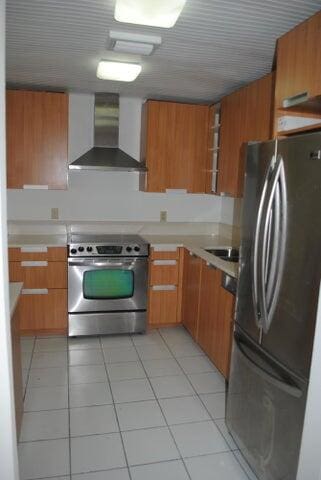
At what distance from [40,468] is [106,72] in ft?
8.50

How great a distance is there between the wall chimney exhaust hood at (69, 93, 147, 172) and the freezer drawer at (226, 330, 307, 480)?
2.08 metres

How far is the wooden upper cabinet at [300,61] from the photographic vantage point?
1735mm

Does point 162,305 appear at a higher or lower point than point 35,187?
lower

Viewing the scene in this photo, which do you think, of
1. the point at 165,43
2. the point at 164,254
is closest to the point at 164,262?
the point at 164,254

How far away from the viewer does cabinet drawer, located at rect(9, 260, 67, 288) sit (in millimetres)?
3334

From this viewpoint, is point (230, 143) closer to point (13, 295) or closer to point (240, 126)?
point (240, 126)

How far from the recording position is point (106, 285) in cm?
350

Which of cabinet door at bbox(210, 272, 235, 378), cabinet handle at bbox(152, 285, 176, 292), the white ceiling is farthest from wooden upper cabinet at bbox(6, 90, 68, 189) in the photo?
cabinet door at bbox(210, 272, 235, 378)

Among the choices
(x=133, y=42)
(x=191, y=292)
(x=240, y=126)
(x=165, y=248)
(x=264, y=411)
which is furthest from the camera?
(x=165, y=248)

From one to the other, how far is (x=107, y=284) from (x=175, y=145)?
5.02ft

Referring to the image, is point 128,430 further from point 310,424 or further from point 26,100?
point 26,100

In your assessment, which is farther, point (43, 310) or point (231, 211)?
point (231, 211)

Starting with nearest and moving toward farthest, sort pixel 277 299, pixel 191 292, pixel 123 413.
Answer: pixel 277 299 < pixel 123 413 < pixel 191 292

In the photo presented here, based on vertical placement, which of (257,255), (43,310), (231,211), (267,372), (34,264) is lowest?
(43,310)
